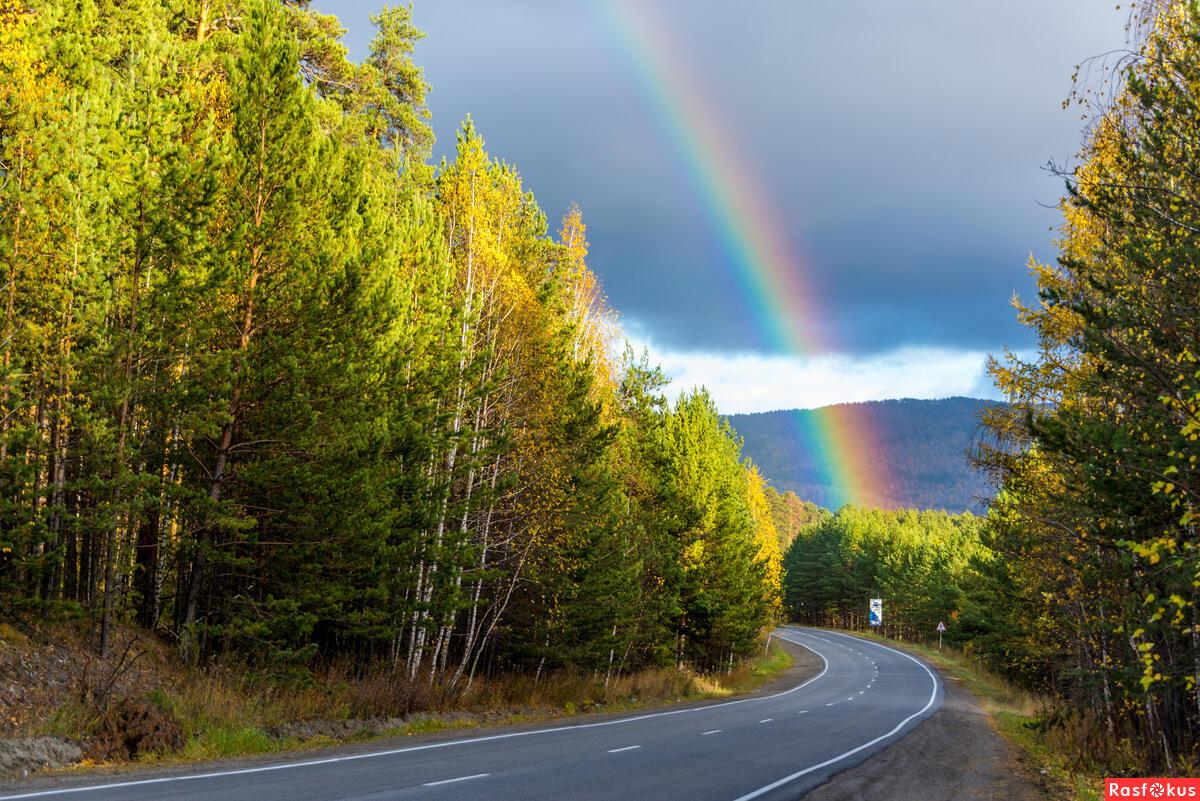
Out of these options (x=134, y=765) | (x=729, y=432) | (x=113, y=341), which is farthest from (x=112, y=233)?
(x=729, y=432)

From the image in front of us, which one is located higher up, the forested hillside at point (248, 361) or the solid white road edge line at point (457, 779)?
the forested hillside at point (248, 361)

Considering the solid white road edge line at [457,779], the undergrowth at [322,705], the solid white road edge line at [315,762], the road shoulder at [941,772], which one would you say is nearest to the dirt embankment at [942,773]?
the road shoulder at [941,772]

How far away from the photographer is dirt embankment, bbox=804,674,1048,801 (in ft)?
39.6

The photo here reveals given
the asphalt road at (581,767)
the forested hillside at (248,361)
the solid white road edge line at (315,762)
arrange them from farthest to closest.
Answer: the forested hillside at (248,361) → the asphalt road at (581,767) → the solid white road edge line at (315,762)

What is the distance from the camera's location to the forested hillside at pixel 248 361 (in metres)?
12.4

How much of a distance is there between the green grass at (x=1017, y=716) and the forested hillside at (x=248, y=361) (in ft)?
39.0

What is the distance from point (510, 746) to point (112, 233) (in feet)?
35.5

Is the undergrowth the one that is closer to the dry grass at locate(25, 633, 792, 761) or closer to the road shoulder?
the dry grass at locate(25, 633, 792, 761)

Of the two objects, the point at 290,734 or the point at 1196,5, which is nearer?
the point at 1196,5

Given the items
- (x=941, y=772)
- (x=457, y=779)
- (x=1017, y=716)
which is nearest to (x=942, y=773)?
(x=941, y=772)

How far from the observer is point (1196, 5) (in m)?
8.45

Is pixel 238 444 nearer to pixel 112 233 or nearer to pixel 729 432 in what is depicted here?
pixel 112 233

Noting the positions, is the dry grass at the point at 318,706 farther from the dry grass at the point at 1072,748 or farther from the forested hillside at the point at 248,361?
the dry grass at the point at 1072,748

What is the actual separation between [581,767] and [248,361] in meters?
8.82
